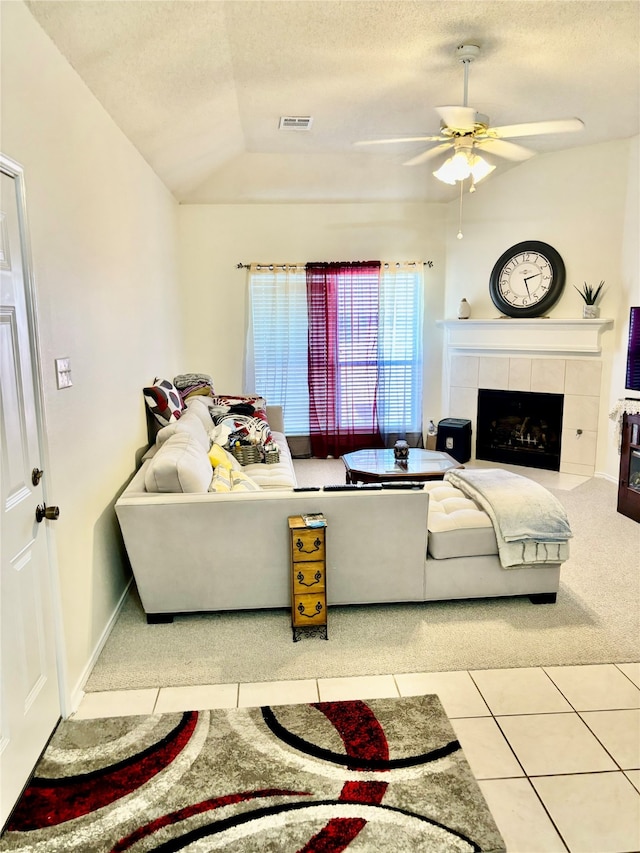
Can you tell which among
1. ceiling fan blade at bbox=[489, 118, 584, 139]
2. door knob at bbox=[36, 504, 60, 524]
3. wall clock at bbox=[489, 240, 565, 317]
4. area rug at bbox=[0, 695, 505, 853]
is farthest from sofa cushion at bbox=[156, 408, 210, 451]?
wall clock at bbox=[489, 240, 565, 317]

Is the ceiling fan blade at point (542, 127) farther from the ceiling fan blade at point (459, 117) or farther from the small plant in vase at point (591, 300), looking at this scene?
the small plant in vase at point (591, 300)

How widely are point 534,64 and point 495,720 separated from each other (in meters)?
3.52

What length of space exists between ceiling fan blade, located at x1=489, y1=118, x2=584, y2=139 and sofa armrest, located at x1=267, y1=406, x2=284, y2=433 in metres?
3.28

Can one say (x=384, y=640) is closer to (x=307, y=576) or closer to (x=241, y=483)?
(x=307, y=576)

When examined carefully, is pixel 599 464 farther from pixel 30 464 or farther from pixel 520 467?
pixel 30 464

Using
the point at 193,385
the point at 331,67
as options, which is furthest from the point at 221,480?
the point at 331,67

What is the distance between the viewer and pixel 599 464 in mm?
5441

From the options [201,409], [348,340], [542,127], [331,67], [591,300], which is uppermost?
[331,67]

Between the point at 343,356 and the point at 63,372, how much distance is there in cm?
415

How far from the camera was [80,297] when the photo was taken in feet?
8.84

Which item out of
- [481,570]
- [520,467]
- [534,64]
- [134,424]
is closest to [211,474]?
[134,424]

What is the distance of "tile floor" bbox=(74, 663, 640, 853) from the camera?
1.82m

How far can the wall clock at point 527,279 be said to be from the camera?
17.8ft

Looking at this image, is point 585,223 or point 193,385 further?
point 193,385
